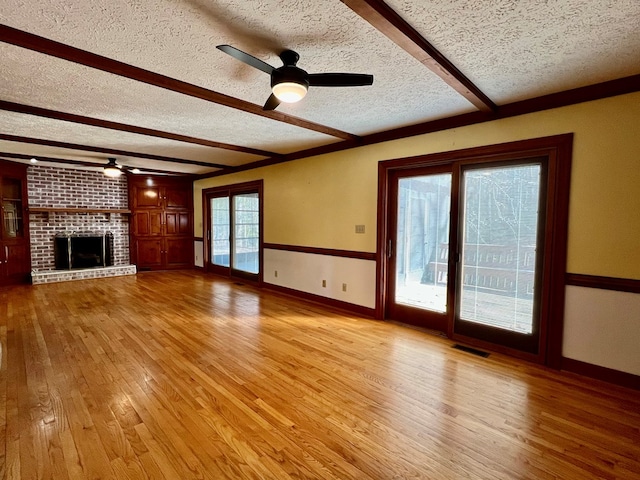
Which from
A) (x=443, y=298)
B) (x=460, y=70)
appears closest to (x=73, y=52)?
(x=460, y=70)

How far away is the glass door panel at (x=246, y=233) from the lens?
6414mm

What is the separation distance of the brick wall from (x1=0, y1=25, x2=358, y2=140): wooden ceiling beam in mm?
5877

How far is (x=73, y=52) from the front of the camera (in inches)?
81.0

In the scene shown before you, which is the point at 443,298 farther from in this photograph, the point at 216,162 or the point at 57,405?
the point at 216,162

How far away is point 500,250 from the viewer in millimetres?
3180

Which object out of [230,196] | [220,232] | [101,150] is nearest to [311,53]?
[101,150]

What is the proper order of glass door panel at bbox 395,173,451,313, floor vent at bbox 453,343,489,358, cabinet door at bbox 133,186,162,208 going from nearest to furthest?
floor vent at bbox 453,343,489,358 < glass door panel at bbox 395,173,451,313 < cabinet door at bbox 133,186,162,208

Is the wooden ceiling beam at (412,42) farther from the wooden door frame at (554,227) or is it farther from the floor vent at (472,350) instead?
the floor vent at (472,350)

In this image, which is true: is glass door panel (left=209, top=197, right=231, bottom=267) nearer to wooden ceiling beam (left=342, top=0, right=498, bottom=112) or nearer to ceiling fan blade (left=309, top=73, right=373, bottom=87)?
ceiling fan blade (left=309, top=73, right=373, bottom=87)

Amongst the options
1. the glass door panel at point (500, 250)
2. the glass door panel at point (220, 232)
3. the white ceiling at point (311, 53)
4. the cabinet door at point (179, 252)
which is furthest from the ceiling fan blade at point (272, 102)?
the cabinet door at point (179, 252)

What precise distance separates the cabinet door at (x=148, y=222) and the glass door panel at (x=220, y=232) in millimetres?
1414

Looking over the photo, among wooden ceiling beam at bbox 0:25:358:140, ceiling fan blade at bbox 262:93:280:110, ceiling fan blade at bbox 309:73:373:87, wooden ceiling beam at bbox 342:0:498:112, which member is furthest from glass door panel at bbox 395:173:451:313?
ceiling fan blade at bbox 262:93:280:110

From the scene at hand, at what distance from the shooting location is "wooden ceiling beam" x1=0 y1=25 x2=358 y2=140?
1.89 meters

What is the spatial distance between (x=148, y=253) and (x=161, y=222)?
0.83 meters
